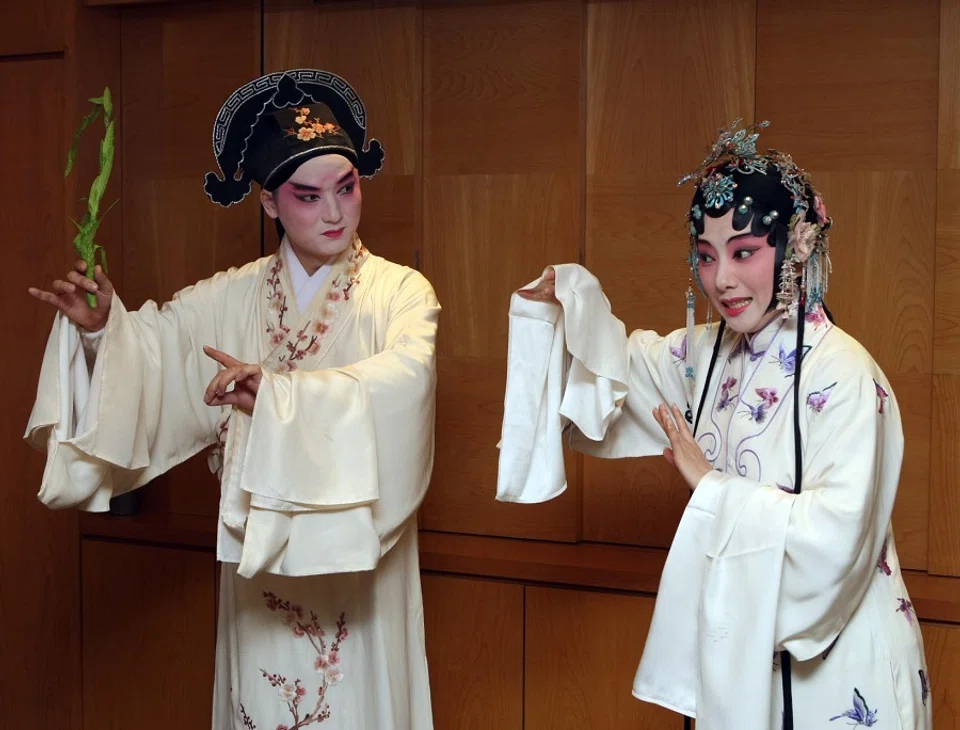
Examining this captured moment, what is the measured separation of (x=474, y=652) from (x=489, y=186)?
1298mm

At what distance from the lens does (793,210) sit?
2113 mm

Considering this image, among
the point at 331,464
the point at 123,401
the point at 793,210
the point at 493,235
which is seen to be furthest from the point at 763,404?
the point at 493,235

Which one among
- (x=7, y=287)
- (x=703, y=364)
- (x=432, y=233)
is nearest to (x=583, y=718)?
(x=703, y=364)

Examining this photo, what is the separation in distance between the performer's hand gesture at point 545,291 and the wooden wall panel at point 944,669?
1.29m

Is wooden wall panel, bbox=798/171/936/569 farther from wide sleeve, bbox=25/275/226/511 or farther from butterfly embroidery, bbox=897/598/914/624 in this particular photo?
wide sleeve, bbox=25/275/226/511

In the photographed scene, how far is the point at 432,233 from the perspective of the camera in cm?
352

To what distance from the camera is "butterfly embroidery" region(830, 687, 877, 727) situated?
2053 millimetres

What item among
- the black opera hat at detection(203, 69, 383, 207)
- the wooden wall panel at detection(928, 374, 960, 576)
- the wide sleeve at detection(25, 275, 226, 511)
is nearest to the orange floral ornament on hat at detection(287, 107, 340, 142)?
the black opera hat at detection(203, 69, 383, 207)

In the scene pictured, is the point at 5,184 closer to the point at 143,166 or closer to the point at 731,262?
the point at 143,166

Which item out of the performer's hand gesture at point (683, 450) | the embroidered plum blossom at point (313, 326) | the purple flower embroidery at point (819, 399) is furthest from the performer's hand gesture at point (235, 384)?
the purple flower embroidery at point (819, 399)

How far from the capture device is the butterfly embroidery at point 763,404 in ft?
6.99

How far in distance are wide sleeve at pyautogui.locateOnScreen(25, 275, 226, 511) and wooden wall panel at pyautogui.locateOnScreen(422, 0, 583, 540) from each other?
0.94 m

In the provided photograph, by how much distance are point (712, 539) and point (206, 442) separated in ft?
4.06

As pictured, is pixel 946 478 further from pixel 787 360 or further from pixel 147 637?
pixel 147 637
